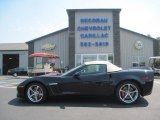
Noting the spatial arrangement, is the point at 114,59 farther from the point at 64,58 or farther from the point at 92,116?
the point at 92,116

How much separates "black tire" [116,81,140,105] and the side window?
0.77 m

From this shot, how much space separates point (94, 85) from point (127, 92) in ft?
3.36

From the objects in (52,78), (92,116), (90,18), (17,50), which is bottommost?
(92,116)

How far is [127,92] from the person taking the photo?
750 cm

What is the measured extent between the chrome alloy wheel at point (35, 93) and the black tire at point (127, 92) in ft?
7.79

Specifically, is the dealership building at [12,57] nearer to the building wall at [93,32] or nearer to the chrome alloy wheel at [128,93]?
the building wall at [93,32]

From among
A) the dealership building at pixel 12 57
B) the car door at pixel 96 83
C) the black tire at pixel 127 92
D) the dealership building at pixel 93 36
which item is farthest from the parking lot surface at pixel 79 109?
the dealership building at pixel 12 57

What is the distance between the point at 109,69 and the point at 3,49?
3367cm

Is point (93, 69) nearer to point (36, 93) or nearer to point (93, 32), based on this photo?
point (36, 93)

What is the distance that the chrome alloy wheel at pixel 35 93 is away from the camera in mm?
7656

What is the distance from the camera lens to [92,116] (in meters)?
5.95

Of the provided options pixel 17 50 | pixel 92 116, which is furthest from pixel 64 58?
pixel 92 116

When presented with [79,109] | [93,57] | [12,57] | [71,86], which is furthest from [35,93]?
[12,57]

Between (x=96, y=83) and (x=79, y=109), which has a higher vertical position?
(x=96, y=83)
